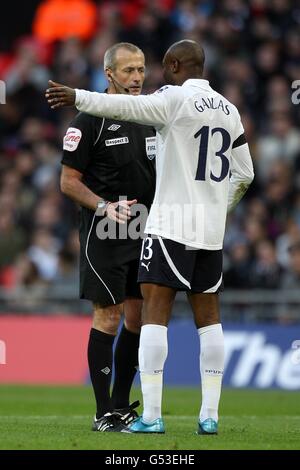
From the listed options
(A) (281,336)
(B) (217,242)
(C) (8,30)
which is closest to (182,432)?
(B) (217,242)

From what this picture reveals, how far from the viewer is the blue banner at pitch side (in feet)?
49.4

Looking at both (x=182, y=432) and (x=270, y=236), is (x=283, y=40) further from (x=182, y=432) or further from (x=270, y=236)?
(x=182, y=432)

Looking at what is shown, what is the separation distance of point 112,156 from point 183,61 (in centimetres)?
94

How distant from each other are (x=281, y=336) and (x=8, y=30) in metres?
9.78

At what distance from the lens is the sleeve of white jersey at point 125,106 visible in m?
7.48

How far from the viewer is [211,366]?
791 cm

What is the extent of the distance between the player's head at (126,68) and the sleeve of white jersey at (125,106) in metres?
0.79

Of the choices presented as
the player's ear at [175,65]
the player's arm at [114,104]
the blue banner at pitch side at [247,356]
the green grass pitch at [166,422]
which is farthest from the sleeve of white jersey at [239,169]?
the blue banner at pitch side at [247,356]

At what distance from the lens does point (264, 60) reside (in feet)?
58.9

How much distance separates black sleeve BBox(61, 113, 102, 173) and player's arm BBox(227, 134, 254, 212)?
3.21ft

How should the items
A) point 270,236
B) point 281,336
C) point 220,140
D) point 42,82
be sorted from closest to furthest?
point 220,140, point 281,336, point 270,236, point 42,82

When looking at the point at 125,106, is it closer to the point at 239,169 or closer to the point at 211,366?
the point at 239,169

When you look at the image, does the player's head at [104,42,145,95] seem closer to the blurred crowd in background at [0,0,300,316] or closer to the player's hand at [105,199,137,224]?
the player's hand at [105,199,137,224]

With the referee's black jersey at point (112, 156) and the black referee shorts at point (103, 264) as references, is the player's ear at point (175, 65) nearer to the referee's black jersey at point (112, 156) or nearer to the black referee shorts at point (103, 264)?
the referee's black jersey at point (112, 156)
